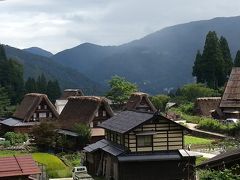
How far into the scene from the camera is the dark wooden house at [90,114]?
32.3 m

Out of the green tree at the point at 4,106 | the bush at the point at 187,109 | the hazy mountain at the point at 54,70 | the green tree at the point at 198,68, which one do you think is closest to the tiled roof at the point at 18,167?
the bush at the point at 187,109

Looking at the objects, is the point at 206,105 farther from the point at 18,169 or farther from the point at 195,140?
the point at 18,169

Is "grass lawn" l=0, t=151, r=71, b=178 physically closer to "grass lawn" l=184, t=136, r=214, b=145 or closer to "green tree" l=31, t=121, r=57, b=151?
"green tree" l=31, t=121, r=57, b=151

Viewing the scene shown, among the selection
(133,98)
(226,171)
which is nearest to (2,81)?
(133,98)

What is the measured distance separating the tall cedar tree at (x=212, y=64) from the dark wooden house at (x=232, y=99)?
12.3 meters

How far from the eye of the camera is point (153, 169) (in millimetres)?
20406

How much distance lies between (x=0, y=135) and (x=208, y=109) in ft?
62.6

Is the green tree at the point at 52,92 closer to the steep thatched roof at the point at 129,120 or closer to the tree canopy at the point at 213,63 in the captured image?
the tree canopy at the point at 213,63

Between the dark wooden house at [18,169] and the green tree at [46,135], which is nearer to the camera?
the dark wooden house at [18,169]

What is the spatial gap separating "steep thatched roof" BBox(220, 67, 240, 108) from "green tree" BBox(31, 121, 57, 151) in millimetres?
15570

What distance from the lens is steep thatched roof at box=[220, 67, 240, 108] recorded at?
38938mm

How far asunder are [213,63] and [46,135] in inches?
1059

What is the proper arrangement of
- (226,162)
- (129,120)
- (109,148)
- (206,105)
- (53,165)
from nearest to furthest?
1. (226,162)
2. (129,120)
3. (109,148)
4. (53,165)
5. (206,105)

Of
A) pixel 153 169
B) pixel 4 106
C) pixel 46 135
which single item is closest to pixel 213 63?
pixel 4 106
